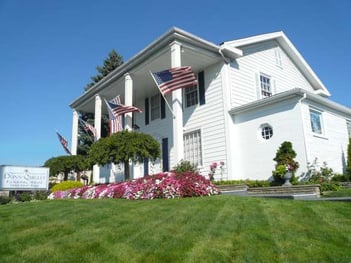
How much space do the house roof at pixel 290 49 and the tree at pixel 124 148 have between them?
5.48 meters

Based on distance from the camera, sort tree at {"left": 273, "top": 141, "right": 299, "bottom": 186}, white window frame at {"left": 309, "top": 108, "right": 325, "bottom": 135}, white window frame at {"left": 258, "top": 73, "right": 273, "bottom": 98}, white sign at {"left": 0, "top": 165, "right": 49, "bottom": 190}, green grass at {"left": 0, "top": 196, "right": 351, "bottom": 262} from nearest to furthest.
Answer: green grass at {"left": 0, "top": 196, "right": 351, "bottom": 262} < tree at {"left": 273, "top": 141, "right": 299, "bottom": 186} < white window frame at {"left": 309, "top": 108, "right": 325, "bottom": 135} < white sign at {"left": 0, "top": 165, "right": 49, "bottom": 190} < white window frame at {"left": 258, "top": 73, "right": 273, "bottom": 98}

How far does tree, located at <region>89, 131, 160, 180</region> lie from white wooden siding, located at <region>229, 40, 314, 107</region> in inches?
165

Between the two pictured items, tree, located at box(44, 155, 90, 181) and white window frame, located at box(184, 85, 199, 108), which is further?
tree, located at box(44, 155, 90, 181)


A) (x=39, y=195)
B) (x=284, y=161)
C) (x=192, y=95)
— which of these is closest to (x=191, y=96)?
(x=192, y=95)

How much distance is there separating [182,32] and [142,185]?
6348mm

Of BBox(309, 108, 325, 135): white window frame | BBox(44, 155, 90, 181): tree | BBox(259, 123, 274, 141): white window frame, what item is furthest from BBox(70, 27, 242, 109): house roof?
BBox(44, 155, 90, 181): tree

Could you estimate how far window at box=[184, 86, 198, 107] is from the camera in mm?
15312

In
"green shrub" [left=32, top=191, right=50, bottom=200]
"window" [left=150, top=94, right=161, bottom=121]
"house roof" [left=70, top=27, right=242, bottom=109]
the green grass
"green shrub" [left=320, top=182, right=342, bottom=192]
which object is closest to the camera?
the green grass

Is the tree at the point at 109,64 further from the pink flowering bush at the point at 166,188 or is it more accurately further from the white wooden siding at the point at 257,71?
the pink flowering bush at the point at 166,188

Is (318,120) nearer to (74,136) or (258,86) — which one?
(258,86)

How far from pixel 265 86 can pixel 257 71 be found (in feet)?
3.06

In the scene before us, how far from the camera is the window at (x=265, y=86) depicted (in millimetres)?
15711

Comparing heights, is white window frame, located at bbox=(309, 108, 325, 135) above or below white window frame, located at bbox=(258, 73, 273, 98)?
below

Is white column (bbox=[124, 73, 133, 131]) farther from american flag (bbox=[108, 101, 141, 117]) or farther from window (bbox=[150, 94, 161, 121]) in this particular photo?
window (bbox=[150, 94, 161, 121])
